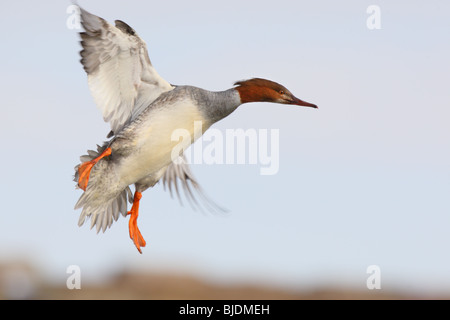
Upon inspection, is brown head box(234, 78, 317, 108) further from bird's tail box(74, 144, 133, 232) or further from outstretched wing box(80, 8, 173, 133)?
bird's tail box(74, 144, 133, 232)

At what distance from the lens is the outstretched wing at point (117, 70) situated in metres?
7.14

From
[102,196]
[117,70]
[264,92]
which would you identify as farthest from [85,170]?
[264,92]

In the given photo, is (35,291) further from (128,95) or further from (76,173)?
(128,95)

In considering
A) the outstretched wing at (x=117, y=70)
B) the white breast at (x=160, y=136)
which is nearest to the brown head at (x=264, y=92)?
the white breast at (x=160, y=136)

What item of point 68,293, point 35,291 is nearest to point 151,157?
point 68,293

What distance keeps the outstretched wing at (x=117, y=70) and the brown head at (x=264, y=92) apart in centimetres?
85

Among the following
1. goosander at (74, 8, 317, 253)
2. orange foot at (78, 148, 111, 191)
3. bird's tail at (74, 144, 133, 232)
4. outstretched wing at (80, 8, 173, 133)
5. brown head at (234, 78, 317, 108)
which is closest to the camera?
outstretched wing at (80, 8, 173, 133)

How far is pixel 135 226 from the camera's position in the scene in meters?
8.23

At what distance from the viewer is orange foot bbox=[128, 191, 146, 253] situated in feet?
26.4

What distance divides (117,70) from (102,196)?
1.47 meters

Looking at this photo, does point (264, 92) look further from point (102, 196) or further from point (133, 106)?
point (102, 196)

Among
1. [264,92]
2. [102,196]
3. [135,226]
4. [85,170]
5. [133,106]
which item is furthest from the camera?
[135,226]

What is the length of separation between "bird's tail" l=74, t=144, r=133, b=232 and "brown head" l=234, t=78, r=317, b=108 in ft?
5.61

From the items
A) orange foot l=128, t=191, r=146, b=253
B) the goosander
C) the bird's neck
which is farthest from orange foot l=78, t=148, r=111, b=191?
the bird's neck
